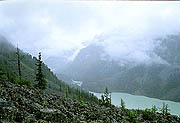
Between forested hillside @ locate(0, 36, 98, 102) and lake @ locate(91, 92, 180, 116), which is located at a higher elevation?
forested hillside @ locate(0, 36, 98, 102)

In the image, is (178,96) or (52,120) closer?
(52,120)

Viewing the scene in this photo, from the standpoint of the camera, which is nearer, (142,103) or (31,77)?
(31,77)

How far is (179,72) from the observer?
19650cm

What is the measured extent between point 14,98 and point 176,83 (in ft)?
652

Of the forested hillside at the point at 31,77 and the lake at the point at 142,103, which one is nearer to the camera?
the forested hillside at the point at 31,77

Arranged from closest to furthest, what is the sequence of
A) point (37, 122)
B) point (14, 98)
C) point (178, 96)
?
point (37, 122)
point (14, 98)
point (178, 96)

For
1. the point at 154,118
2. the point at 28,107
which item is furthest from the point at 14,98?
the point at 154,118

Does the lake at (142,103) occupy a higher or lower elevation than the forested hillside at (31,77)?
lower

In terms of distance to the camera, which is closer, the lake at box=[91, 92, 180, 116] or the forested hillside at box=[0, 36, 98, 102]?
the forested hillside at box=[0, 36, 98, 102]

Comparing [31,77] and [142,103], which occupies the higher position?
[31,77]

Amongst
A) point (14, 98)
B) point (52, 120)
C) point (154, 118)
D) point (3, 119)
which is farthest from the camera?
point (154, 118)

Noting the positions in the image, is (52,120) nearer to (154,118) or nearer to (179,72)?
(154,118)

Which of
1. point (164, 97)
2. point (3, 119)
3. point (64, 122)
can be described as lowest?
point (164, 97)

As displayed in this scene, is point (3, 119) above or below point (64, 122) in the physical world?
above
